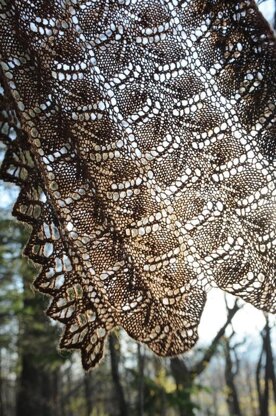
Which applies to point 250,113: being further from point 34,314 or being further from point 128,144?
point 34,314

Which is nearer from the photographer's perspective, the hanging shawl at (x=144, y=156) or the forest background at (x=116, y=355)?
the hanging shawl at (x=144, y=156)

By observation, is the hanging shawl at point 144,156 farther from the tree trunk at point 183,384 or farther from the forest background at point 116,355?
the tree trunk at point 183,384

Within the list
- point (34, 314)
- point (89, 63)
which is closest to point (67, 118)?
point (89, 63)

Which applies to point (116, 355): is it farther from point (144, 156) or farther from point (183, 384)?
point (144, 156)

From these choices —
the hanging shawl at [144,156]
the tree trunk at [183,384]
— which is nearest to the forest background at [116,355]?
the tree trunk at [183,384]

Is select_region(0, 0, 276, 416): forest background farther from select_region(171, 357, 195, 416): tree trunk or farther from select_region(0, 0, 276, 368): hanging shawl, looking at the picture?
select_region(0, 0, 276, 368): hanging shawl

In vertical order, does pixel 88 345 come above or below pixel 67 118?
below

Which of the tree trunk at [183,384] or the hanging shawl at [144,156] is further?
the tree trunk at [183,384]

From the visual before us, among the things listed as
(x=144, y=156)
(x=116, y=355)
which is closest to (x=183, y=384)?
(x=116, y=355)

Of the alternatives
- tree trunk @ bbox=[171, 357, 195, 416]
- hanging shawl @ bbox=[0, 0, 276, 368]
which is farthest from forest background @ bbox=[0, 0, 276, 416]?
hanging shawl @ bbox=[0, 0, 276, 368]
